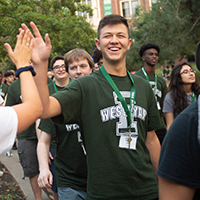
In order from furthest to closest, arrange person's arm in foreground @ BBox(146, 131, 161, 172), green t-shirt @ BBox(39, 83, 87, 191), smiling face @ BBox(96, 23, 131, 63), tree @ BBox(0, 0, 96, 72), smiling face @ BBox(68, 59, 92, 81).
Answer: tree @ BBox(0, 0, 96, 72) < smiling face @ BBox(68, 59, 92, 81) < green t-shirt @ BBox(39, 83, 87, 191) < person's arm in foreground @ BBox(146, 131, 161, 172) < smiling face @ BBox(96, 23, 131, 63)

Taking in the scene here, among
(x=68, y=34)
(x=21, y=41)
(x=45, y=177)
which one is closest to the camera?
(x=21, y=41)

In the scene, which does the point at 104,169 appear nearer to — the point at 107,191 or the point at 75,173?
the point at 107,191

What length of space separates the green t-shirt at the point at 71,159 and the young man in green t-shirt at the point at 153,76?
248 centimetres

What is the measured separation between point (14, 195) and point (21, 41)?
177 inches

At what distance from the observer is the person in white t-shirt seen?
1.73 metres

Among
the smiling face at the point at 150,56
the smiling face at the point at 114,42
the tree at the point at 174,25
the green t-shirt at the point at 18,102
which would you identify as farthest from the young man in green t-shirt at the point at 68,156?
the tree at the point at 174,25

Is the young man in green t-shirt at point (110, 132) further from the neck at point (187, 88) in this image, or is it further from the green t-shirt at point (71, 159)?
the neck at point (187, 88)

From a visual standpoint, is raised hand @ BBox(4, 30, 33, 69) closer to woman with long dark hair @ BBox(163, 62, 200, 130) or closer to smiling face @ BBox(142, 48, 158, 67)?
woman with long dark hair @ BBox(163, 62, 200, 130)

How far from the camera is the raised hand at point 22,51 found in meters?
1.92

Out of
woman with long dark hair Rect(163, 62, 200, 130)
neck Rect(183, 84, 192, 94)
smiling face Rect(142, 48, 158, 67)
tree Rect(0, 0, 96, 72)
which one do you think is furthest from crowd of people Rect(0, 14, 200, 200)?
tree Rect(0, 0, 96, 72)

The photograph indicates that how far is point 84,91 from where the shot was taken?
2.55 meters

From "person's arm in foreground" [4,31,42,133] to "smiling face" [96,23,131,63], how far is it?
37.2 inches

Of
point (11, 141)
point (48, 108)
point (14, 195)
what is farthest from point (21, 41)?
point (14, 195)

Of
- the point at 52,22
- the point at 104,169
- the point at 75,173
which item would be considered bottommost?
the point at 75,173
